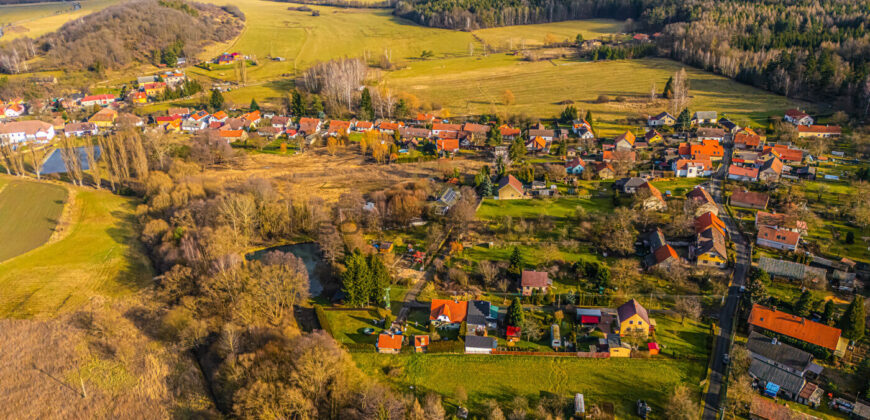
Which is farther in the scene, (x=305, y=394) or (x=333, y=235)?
(x=333, y=235)

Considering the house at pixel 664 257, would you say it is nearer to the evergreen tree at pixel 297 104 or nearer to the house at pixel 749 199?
the house at pixel 749 199

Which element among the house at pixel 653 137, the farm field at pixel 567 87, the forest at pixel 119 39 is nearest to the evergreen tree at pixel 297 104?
the farm field at pixel 567 87

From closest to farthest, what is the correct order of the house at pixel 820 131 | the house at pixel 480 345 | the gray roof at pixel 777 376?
the gray roof at pixel 777 376 < the house at pixel 480 345 < the house at pixel 820 131

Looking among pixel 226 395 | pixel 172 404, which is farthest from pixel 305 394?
pixel 172 404

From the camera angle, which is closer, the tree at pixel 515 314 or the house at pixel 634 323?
the house at pixel 634 323

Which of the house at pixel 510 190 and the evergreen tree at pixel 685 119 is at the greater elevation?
the evergreen tree at pixel 685 119

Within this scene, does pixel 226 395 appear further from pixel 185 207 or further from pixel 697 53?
pixel 697 53
